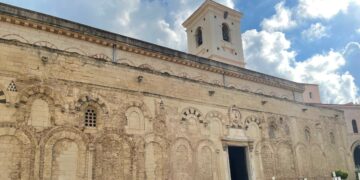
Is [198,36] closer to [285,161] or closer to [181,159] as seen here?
[285,161]

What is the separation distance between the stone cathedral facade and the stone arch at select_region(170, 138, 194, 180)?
5cm

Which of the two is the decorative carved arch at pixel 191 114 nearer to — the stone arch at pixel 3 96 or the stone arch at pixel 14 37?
the stone arch at pixel 3 96

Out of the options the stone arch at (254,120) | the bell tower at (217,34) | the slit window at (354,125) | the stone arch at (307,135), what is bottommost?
the stone arch at (307,135)

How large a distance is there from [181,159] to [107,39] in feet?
28.3

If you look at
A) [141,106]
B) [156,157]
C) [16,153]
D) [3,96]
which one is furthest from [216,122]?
[3,96]

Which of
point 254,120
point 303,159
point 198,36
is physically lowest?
point 303,159

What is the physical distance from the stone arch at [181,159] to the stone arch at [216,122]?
188 cm

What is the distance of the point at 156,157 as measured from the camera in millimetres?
14234

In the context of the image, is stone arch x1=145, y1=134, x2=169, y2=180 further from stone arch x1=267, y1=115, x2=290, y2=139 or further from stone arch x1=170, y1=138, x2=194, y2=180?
stone arch x1=267, y1=115, x2=290, y2=139

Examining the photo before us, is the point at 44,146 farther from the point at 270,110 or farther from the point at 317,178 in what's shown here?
the point at 317,178

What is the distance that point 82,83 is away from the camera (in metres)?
12.9

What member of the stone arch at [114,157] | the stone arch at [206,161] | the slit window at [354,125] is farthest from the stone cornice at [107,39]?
the slit window at [354,125]

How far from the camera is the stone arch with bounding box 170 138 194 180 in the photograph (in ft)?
48.4

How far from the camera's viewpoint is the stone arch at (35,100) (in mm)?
11227
